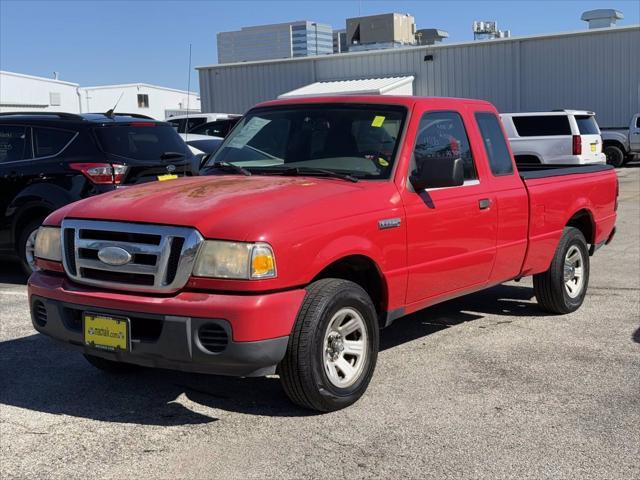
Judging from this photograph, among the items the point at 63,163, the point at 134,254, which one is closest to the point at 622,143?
the point at 63,163

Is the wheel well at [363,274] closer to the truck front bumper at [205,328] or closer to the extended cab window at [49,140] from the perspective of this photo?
the truck front bumper at [205,328]

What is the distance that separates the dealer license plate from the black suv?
3964mm

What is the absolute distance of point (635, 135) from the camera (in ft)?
83.3

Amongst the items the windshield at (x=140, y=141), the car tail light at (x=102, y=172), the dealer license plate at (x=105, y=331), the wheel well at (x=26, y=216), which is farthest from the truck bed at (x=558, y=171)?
the wheel well at (x=26, y=216)

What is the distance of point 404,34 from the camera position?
38.0 m

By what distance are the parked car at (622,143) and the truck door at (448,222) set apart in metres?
21.6

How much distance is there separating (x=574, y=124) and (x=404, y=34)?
1986 centimetres

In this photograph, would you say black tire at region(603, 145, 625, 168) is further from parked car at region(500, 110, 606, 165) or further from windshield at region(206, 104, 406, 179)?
windshield at region(206, 104, 406, 179)

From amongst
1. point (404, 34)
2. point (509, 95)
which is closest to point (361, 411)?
point (509, 95)

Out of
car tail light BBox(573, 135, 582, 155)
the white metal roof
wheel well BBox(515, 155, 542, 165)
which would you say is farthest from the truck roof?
the white metal roof

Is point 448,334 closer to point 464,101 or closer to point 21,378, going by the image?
point 464,101

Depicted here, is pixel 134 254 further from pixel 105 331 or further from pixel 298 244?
pixel 298 244

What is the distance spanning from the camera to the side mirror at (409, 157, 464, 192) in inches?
194

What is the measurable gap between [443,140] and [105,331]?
2.69 m
